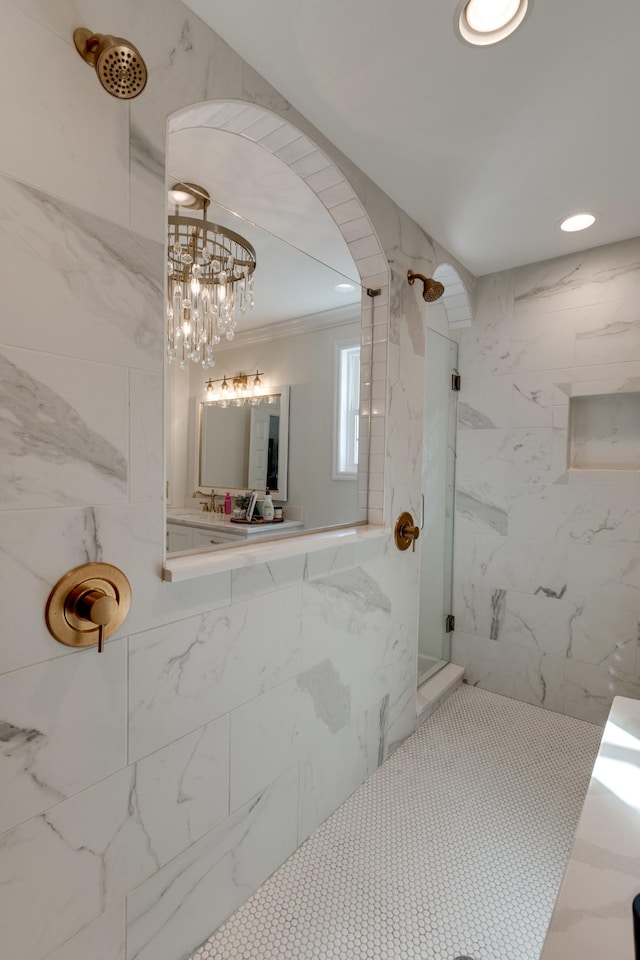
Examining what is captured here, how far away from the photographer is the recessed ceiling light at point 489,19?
1098mm

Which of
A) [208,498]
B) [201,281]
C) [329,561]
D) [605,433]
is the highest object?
[201,281]

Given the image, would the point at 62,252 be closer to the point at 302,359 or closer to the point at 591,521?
the point at 302,359

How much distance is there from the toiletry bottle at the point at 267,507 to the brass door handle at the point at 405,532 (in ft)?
2.06

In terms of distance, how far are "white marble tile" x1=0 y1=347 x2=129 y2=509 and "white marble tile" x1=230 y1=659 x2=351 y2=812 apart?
76 centimetres

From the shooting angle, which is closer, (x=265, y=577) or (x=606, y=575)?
(x=265, y=577)

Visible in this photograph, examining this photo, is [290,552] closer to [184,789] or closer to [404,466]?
[184,789]

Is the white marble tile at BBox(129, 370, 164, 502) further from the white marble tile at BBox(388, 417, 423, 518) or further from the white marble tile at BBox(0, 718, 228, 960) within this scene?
the white marble tile at BBox(388, 417, 423, 518)

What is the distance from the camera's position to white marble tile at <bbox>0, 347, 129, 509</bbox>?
84 cm

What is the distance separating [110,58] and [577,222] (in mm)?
1987

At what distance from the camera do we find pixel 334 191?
1.70 metres

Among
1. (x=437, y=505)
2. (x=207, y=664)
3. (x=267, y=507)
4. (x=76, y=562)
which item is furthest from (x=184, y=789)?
(x=437, y=505)

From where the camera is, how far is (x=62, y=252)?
2.93 feet

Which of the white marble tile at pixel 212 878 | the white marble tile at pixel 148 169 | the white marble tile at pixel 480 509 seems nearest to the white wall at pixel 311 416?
the white marble tile at pixel 148 169

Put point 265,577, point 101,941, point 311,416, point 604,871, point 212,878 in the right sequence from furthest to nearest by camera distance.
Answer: point 311,416
point 265,577
point 212,878
point 101,941
point 604,871
